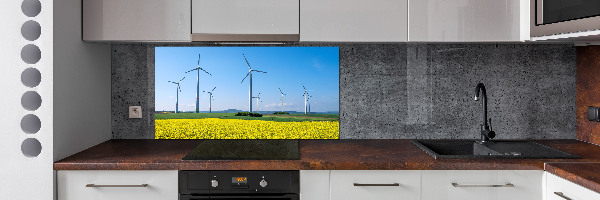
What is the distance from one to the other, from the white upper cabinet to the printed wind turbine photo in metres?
0.43

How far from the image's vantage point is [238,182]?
1954 mm

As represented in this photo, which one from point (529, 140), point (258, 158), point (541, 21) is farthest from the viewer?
point (529, 140)

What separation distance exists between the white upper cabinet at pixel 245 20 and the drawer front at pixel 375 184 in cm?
73

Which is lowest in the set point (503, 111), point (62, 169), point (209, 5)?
point (62, 169)

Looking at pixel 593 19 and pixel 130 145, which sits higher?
pixel 593 19

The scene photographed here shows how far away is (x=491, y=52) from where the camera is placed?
2.65 m

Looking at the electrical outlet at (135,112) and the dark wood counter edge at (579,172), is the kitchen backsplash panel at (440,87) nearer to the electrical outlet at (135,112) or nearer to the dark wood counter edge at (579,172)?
the electrical outlet at (135,112)

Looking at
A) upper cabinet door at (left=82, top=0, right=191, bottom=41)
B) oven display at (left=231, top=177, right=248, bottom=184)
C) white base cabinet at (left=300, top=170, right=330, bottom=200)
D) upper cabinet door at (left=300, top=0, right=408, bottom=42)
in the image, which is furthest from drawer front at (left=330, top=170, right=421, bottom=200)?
upper cabinet door at (left=82, top=0, right=191, bottom=41)

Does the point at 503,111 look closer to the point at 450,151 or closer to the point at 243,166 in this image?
the point at 450,151

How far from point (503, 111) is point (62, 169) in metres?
2.32

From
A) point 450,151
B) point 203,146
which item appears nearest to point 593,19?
point 450,151
